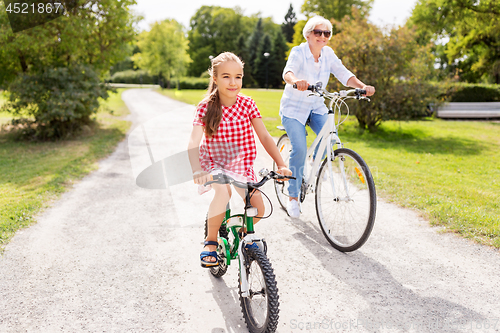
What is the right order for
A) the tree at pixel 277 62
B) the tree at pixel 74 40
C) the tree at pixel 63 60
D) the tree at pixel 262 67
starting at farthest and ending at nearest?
the tree at pixel 277 62 < the tree at pixel 262 67 < the tree at pixel 63 60 < the tree at pixel 74 40

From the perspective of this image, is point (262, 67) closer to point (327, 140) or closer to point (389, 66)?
point (389, 66)

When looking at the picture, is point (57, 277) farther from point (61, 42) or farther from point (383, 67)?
point (383, 67)

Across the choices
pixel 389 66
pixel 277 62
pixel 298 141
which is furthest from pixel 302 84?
pixel 277 62

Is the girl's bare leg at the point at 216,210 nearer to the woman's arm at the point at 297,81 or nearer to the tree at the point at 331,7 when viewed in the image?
the woman's arm at the point at 297,81

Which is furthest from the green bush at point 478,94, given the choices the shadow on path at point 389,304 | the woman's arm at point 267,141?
the woman's arm at point 267,141

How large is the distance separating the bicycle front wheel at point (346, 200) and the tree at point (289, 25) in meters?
62.2

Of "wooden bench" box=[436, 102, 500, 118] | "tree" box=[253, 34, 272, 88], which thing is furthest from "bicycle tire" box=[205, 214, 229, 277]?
"tree" box=[253, 34, 272, 88]

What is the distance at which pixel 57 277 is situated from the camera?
3.21 m

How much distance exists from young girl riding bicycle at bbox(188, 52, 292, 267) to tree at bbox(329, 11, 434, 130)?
8321 millimetres

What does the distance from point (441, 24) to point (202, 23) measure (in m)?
53.8

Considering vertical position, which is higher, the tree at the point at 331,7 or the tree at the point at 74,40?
the tree at the point at 331,7

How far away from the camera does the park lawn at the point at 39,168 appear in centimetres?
472

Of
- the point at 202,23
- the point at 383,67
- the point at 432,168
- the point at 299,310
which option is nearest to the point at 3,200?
the point at 299,310

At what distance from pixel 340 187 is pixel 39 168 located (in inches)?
243
